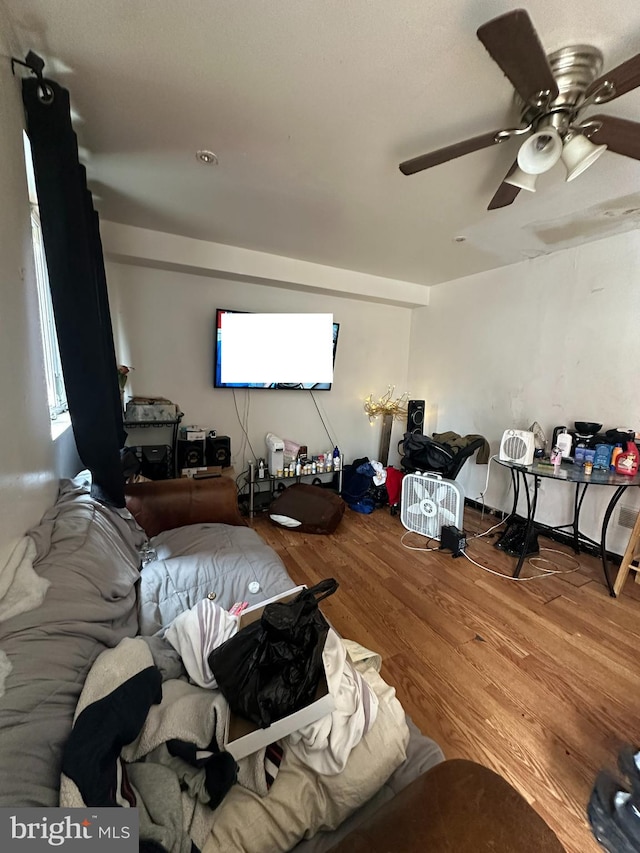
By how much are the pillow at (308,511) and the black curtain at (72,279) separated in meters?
1.44

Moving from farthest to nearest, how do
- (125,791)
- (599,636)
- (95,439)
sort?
(599,636), (95,439), (125,791)

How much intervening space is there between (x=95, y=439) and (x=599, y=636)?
8.77ft

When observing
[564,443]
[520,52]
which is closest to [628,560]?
[564,443]

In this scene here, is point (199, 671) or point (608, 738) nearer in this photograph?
point (199, 671)

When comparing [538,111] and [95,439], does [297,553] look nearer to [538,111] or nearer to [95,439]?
[95,439]

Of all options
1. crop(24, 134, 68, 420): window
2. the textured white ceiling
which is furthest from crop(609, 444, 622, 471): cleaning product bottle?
crop(24, 134, 68, 420): window

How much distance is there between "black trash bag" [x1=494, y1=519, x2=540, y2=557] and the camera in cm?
246

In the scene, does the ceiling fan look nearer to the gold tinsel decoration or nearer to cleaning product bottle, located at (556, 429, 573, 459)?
cleaning product bottle, located at (556, 429, 573, 459)

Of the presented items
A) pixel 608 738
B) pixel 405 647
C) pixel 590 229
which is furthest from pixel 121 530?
pixel 590 229

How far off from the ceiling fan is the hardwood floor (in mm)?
2055

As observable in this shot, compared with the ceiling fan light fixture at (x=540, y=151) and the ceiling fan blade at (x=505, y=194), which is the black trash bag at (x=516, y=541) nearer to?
the ceiling fan blade at (x=505, y=194)

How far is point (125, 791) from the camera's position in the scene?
0.66 m

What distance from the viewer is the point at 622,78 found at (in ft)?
3.11

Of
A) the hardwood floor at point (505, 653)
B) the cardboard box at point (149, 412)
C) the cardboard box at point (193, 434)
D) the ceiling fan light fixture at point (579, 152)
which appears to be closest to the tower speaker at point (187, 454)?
the cardboard box at point (193, 434)
